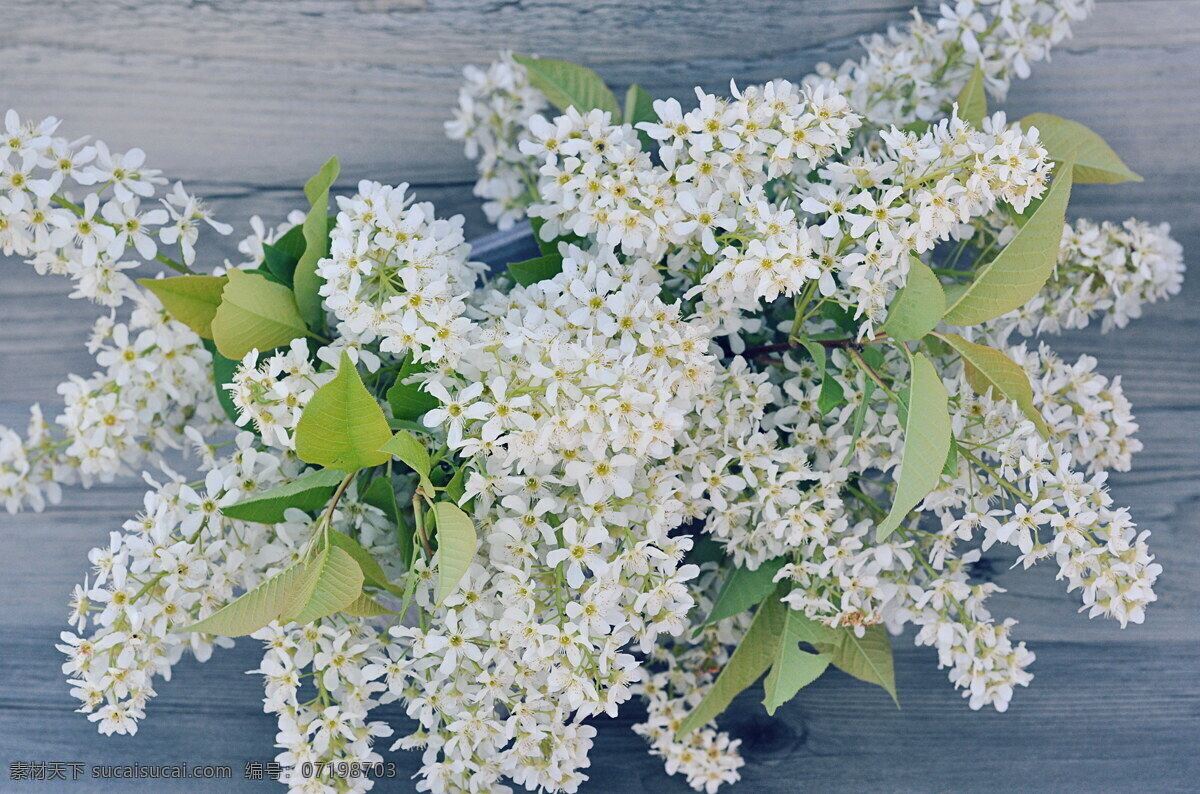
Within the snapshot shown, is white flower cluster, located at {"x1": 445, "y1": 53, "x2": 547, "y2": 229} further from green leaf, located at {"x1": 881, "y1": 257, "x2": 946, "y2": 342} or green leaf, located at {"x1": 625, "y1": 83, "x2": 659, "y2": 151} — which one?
green leaf, located at {"x1": 881, "y1": 257, "x2": 946, "y2": 342}

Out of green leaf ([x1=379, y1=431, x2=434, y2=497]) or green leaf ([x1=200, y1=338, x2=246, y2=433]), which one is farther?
green leaf ([x1=200, y1=338, x2=246, y2=433])

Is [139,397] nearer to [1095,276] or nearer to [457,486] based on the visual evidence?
[457,486]

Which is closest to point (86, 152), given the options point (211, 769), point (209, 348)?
point (209, 348)

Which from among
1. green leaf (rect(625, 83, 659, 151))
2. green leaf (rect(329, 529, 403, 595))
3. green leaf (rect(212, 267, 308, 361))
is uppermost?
green leaf (rect(625, 83, 659, 151))

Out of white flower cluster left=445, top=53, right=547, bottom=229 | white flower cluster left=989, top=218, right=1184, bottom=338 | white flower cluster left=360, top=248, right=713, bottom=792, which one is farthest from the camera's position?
white flower cluster left=445, top=53, right=547, bottom=229

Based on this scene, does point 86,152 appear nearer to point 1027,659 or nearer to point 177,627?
point 177,627

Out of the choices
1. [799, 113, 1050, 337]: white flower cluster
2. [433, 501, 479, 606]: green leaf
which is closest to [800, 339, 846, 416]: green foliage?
[799, 113, 1050, 337]: white flower cluster

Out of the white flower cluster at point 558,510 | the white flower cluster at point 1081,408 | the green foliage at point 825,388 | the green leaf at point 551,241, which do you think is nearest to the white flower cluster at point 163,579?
the white flower cluster at point 558,510
